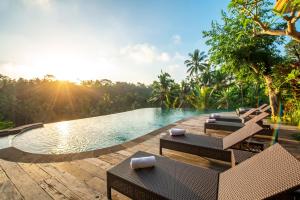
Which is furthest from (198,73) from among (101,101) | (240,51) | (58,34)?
(58,34)

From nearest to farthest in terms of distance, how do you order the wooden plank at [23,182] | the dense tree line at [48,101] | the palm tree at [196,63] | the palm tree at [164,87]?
the wooden plank at [23,182] → the dense tree line at [48,101] → the palm tree at [164,87] → the palm tree at [196,63]

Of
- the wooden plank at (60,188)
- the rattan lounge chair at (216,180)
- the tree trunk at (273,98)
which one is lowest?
the wooden plank at (60,188)

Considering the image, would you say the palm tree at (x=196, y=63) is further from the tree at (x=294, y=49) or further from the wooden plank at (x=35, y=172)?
the wooden plank at (x=35, y=172)

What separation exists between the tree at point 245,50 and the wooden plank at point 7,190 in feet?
24.1

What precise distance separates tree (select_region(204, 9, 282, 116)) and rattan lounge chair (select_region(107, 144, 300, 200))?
18.9 feet

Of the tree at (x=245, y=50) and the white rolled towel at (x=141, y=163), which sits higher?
the tree at (x=245, y=50)

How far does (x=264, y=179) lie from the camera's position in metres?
1.30

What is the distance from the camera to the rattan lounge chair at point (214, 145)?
235cm

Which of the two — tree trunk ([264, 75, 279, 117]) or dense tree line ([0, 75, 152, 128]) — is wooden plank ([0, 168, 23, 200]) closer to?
tree trunk ([264, 75, 279, 117])

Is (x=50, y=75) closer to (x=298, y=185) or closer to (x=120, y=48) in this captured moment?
(x=120, y=48)

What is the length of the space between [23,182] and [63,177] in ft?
1.84

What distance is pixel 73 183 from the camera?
2215 millimetres

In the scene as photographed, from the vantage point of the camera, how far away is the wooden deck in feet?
6.51

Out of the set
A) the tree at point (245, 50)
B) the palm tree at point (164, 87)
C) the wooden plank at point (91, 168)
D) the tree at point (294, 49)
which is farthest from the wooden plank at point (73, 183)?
the palm tree at point (164, 87)
